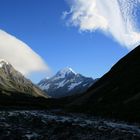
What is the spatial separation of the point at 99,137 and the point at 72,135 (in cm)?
231

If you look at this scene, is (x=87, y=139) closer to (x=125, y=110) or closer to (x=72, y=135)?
(x=72, y=135)

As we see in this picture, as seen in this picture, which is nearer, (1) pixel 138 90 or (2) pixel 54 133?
(2) pixel 54 133

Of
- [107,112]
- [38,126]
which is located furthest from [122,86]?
[38,126]

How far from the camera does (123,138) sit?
27.4m

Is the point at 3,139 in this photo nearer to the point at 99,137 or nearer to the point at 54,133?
the point at 54,133

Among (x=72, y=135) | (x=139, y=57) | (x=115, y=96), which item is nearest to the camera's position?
(x=72, y=135)

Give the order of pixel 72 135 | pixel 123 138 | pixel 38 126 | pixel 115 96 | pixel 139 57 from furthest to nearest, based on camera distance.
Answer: pixel 139 57, pixel 115 96, pixel 38 126, pixel 72 135, pixel 123 138

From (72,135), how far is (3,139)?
5.55 m

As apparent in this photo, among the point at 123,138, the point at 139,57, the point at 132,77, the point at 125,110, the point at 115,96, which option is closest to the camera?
the point at 123,138

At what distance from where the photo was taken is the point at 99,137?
93.7ft

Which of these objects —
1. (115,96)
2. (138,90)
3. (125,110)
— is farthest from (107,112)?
(115,96)

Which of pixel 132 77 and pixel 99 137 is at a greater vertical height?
pixel 132 77

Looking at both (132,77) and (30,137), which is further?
(132,77)

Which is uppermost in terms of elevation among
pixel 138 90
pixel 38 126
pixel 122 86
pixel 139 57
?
pixel 139 57
